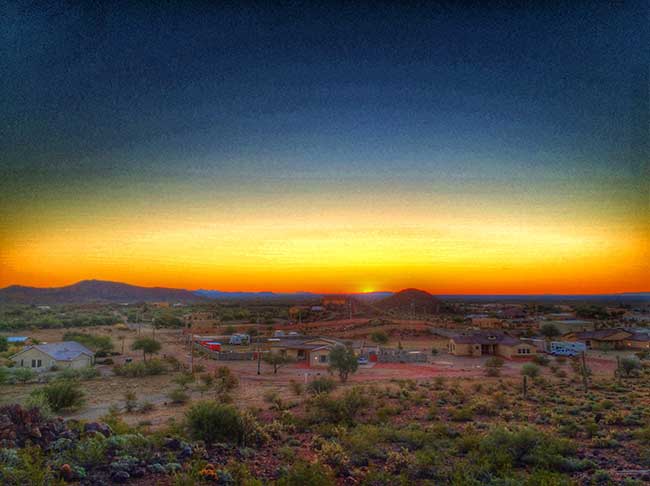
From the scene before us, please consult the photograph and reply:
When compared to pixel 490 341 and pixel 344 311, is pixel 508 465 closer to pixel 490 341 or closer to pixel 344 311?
pixel 490 341

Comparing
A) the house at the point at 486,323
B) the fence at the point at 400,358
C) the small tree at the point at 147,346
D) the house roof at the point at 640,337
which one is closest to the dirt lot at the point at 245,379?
the small tree at the point at 147,346

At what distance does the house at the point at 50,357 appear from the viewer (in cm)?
2677

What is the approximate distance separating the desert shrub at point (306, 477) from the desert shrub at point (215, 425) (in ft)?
10.1

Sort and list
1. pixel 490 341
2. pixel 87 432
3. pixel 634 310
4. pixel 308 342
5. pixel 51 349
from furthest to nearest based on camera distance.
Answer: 1. pixel 634 310
2. pixel 490 341
3. pixel 308 342
4. pixel 51 349
5. pixel 87 432

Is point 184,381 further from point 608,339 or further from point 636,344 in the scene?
point 636,344

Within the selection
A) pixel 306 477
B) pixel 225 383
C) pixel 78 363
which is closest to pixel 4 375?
pixel 78 363

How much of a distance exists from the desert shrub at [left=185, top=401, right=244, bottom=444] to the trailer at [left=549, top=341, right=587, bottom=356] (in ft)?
110

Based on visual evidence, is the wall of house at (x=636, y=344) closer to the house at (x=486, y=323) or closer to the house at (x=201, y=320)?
the house at (x=486, y=323)

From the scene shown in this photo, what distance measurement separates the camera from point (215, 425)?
10438mm

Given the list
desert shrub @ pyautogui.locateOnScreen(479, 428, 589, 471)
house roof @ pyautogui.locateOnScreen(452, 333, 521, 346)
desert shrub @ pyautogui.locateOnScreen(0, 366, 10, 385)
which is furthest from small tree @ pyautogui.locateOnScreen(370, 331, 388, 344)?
desert shrub @ pyautogui.locateOnScreen(479, 428, 589, 471)

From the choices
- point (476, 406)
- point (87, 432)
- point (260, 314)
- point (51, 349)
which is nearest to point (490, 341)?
point (476, 406)

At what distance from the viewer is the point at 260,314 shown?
72.8 m

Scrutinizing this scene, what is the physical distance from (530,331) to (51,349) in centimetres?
4709

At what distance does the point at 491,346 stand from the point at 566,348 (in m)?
5.62
